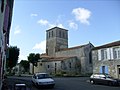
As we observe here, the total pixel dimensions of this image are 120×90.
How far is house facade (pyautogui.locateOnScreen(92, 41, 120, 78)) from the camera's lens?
2795 cm

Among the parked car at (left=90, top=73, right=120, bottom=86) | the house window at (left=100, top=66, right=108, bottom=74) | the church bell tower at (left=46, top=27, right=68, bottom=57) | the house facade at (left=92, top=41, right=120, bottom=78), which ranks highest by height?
the church bell tower at (left=46, top=27, right=68, bottom=57)

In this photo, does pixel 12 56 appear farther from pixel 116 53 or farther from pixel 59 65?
pixel 116 53

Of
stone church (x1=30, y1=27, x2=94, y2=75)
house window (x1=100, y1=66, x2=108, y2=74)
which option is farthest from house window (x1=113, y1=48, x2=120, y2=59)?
stone church (x1=30, y1=27, x2=94, y2=75)

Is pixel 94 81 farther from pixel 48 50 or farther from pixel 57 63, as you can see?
pixel 48 50

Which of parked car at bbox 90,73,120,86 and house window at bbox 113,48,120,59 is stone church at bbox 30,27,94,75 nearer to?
house window at bbox 113,48,120,59

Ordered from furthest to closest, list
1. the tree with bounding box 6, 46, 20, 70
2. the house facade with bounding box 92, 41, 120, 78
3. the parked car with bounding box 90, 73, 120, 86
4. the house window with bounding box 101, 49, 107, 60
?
the tree with bounding box 6, 46, 20, 70 < the house window with bounding box 101, 49, 107, 60 < the house facade with bounding box 92, 41, 120, 78 < the parked car with bounding box 90, 73, 120, 86

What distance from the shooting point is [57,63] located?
190ft

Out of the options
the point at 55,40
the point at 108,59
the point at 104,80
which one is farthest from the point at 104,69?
the point at 55,40

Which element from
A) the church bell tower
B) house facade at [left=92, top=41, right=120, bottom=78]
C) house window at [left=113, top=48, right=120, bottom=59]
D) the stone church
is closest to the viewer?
house window at [left=113, top=48, right=120, bottom=59]

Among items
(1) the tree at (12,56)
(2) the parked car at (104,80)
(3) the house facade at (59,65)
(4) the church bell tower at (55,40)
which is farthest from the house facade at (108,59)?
(4) the church bell tower at (55,40)

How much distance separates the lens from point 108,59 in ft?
96.0

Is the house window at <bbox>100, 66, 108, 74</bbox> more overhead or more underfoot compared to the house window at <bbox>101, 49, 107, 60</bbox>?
more underfoot

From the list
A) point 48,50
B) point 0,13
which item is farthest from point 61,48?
point 0,13

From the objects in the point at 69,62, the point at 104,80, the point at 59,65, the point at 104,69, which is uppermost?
the point at 69,62
